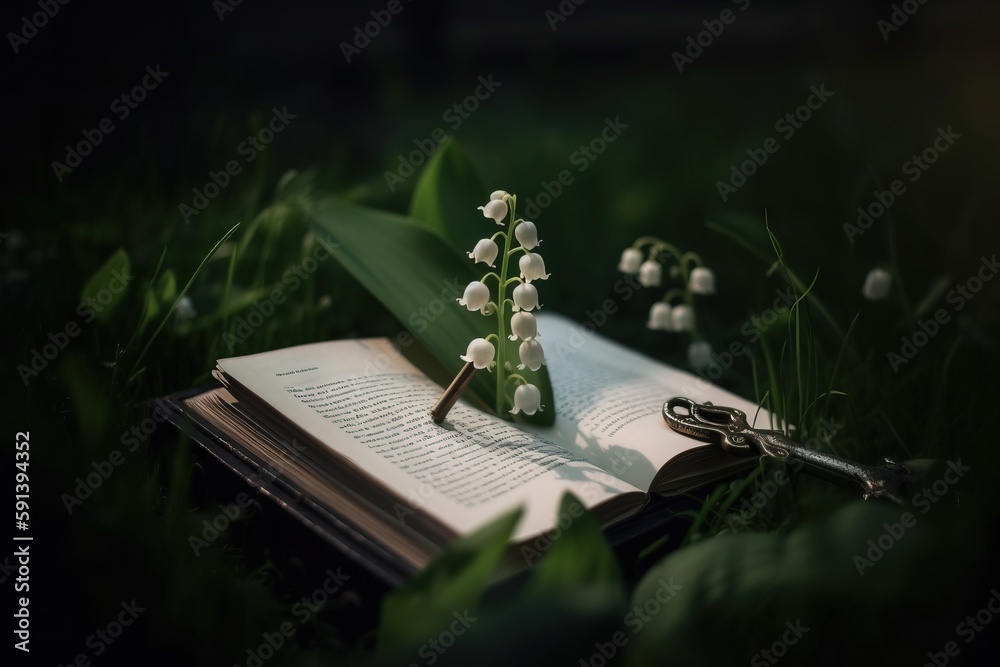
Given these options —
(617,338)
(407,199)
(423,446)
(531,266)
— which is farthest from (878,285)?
(407,199)

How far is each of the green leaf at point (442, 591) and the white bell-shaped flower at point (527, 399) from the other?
0.25 metres

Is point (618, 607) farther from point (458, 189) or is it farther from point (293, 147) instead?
point (293, 147)

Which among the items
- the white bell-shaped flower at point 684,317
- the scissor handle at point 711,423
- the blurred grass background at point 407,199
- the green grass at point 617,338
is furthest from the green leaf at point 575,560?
the white bell-shaped flower at point 684,317

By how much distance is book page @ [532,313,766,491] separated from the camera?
709 mm

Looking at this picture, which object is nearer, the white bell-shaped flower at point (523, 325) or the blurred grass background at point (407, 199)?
the blurred grass background at point (407, 199)

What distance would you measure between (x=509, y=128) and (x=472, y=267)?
1028mm

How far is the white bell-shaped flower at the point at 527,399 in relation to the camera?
2.39ft

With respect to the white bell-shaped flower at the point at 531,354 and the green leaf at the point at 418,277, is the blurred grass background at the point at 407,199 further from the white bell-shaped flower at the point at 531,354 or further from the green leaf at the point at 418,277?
the white bell-shaped flower at the point at 531,354

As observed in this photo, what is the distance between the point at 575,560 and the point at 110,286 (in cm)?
65

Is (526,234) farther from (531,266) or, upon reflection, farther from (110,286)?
(110,286)

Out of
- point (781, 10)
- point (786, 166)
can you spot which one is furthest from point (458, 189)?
point (781, 10)

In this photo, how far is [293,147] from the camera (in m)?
1.63

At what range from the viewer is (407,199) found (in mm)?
1443

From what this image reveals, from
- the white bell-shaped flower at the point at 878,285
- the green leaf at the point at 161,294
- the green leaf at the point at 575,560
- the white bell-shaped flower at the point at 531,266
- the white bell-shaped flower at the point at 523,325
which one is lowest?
the green leaf at the point at 161,294
